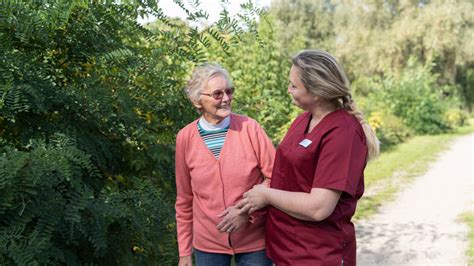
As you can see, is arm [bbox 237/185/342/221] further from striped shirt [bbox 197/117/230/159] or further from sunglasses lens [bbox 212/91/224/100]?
sunglasses lens [bbox 212/91/224/100]

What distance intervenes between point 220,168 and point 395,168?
10010mm

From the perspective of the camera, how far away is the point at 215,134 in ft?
9.04

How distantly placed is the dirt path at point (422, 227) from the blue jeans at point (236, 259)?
339 centimetres

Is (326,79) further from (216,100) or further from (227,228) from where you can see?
(227,228)

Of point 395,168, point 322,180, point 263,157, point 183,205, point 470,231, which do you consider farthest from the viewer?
point 395,168

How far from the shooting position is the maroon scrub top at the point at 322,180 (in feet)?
7.28

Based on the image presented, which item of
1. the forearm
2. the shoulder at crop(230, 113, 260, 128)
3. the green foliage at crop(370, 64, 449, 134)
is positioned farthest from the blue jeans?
the green foliage at crop(370, 64, 449, 134)

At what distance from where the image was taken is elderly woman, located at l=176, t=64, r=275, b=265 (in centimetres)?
265

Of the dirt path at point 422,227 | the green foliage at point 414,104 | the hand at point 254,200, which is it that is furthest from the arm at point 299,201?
the green foliage at point 414,104

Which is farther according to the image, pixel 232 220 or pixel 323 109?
pixel 232 220

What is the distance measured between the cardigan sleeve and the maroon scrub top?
21.2 inches

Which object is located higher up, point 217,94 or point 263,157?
point 217,94

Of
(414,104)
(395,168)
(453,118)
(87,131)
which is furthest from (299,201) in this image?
(453,118)

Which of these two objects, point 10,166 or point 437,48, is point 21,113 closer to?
point 10,166
